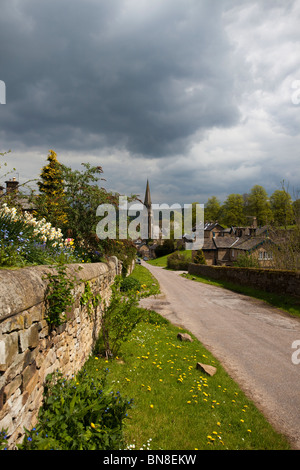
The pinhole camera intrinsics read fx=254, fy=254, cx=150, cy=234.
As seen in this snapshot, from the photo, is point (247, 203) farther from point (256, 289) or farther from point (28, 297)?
point (28, 297)

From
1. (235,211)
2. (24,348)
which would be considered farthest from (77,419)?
(235,211)

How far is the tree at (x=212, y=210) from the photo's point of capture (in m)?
87.0

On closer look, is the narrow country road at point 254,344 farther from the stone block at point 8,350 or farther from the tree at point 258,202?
the tree at point 258,202

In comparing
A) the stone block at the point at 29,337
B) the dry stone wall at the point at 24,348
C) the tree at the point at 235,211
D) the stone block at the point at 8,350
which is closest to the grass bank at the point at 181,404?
the dry stone wall at the point at 24,348

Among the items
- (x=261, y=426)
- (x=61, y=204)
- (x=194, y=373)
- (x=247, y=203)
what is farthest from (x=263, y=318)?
(x=247, y=203)

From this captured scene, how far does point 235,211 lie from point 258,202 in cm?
703

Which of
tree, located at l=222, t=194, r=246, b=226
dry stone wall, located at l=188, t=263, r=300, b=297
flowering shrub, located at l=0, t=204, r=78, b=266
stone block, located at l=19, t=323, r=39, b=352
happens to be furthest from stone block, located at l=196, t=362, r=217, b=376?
tree, located at l=222, t=194, r=246, b=226

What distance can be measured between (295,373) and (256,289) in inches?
507

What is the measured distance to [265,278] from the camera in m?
17.1

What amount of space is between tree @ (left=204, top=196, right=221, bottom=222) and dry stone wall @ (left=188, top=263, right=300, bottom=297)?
2480 inches

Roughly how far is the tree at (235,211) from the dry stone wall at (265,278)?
52936mm

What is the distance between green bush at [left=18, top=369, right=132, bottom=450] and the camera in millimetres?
2647
